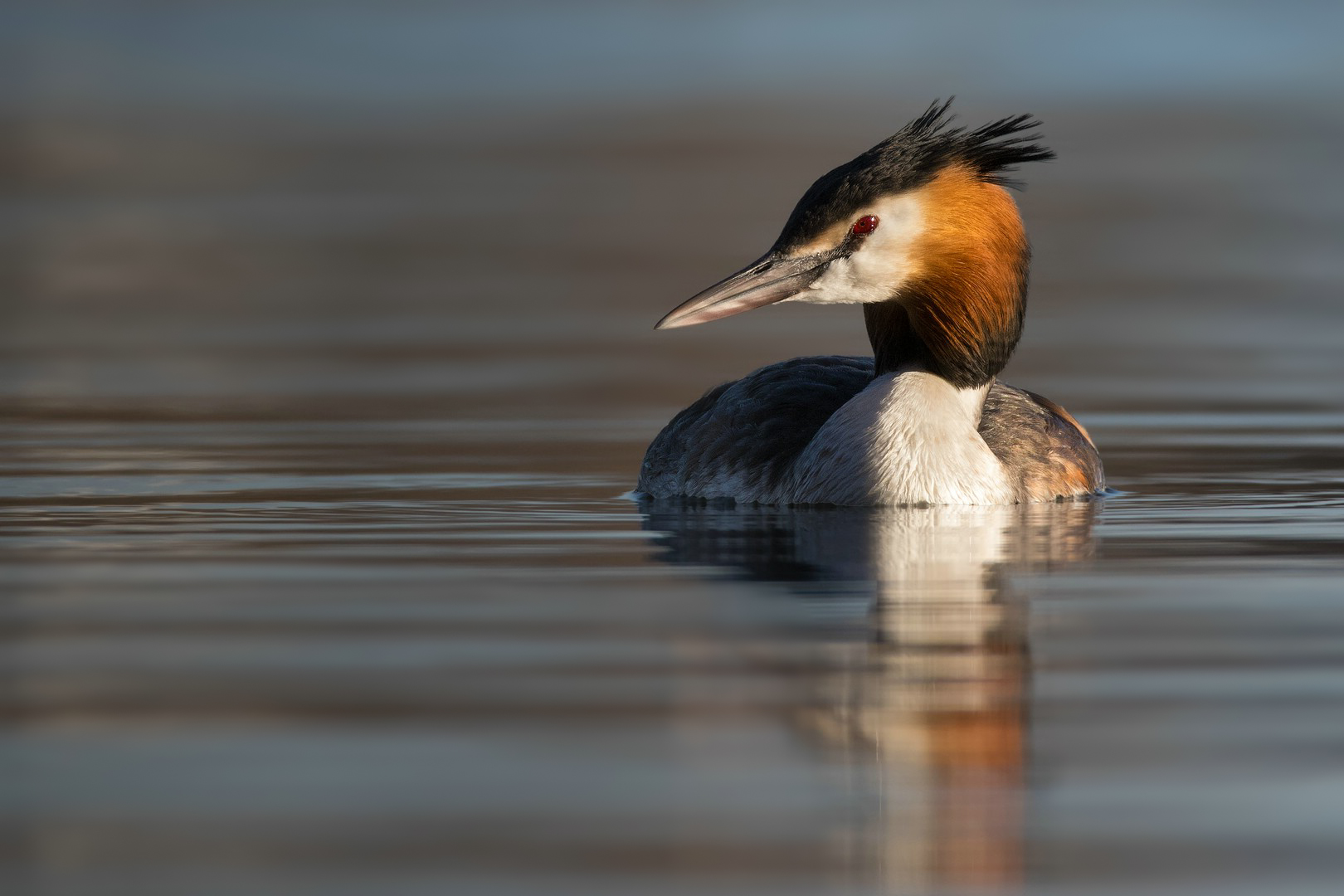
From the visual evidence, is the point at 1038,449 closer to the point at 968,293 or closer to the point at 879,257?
the point at 968,293

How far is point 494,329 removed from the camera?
77.6 feet

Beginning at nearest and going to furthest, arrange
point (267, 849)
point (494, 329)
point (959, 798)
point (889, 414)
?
1. point (267, 849)
2. point (959, 798)
3. point (889, 414)
4. point (494, 329)

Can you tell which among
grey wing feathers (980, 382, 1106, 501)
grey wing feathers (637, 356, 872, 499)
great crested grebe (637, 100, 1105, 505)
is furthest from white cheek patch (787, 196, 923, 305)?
grey wing feathers (980, 382, 1106, 501)

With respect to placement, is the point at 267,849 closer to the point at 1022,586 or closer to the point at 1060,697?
the point at 1060,697

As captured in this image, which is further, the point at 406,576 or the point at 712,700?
the point at 406,576

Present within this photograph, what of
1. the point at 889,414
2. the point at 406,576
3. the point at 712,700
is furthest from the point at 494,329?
the point at 712,700

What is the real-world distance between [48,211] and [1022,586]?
36.2 meters

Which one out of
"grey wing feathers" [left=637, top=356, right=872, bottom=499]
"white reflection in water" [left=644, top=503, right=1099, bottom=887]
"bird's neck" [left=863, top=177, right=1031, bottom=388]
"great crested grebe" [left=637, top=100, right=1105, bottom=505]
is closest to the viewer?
"white reflection in water" [left=644, top=503, right=1099, bottom=887]

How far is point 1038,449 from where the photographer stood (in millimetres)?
10430

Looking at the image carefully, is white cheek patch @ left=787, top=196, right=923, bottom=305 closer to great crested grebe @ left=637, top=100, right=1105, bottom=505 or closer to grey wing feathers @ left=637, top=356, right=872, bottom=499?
great crested grebe @ left=637, top=100, right=1105, bottom=505

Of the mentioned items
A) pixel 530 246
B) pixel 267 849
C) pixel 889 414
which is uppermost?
pixel 530 246

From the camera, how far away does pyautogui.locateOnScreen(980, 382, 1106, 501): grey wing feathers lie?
1020 centimetres

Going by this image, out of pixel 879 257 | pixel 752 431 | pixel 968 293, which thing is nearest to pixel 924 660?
pixel 879 257

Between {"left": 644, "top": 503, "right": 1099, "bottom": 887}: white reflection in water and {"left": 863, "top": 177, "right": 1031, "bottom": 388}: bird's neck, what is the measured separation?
2.23 ft
